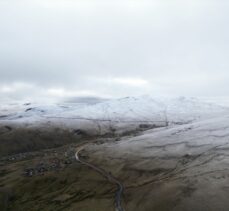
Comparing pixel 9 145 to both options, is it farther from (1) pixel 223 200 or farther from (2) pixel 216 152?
(1) pixel 223 200

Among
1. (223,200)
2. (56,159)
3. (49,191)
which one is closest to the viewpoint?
(223,200)

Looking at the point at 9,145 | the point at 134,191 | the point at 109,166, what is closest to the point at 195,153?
the point at 109,166

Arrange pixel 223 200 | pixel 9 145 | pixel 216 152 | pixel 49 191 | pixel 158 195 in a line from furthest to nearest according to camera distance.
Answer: pixel 9 145 < pixel 216 152 < pixel 49 191 < pixel 158 195 < pixel 223 200

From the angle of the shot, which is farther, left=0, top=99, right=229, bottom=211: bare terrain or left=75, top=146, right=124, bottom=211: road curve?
left=75, top=146, right=124, bottom=211: road curve

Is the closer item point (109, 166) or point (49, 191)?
point (49, 191)

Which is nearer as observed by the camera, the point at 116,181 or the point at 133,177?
the point at 116,181

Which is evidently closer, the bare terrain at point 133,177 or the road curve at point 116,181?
the bare terrain at point 133,177

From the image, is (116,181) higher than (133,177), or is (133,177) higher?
(133,177)

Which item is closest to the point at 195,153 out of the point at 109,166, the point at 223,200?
the point at 109,166

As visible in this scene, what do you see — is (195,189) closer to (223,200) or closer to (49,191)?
(223,200)
